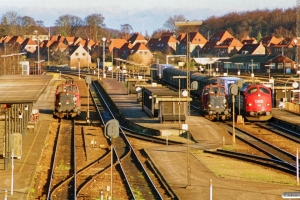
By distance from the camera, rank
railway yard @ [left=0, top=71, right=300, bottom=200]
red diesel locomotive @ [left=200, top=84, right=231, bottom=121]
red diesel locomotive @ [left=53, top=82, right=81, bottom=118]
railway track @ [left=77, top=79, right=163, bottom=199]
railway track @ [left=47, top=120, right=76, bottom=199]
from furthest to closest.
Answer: red diesel locomotive @ [left=53, top=82, right=81, bottom=118], red diesel locomotive @ [left=200, top=84, right=231, bottom=121], railway track @ [left=47, top=120, right=76, bottom=199], railway yard @ [left=0, top=71, right=300, bottom=200], railway track @ [left=77, top=79, right=163, bottom=199]

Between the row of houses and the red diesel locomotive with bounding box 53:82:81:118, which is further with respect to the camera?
the row of houses

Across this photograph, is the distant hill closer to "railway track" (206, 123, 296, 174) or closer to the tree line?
the tree line

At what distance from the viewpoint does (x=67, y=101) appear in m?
44.8

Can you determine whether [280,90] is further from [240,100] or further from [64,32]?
[64,32]

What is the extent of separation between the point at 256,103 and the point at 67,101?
12.4m

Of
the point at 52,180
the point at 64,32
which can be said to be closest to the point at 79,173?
the point at 52,180

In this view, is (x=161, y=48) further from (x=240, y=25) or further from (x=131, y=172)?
(x=131, y=172)

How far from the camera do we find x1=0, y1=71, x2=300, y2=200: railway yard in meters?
22.2

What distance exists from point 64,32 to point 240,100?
15543cm

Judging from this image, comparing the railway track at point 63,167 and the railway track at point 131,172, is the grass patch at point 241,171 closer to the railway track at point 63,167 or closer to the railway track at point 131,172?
the railway track at point 131,172

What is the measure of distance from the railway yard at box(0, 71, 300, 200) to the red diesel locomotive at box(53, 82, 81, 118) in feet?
2.50

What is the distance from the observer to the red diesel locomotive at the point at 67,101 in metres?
44.9

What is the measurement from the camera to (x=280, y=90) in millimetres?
51000

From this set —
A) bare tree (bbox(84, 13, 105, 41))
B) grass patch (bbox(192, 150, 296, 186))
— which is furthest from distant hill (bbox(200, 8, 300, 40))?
grass patch (bbox(192, 150, 296, 186))
